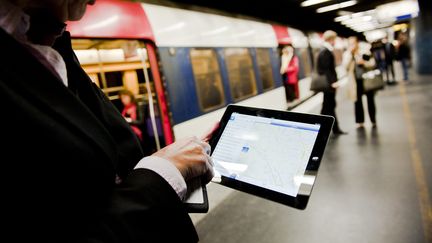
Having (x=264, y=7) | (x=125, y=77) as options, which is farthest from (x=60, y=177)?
(x=264, y=7)

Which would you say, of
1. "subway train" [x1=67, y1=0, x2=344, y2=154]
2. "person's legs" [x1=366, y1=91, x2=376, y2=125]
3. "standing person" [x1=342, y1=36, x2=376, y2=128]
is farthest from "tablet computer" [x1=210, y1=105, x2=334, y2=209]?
"person's legs" [x1=366, y1=91, x2=376, y2=125]

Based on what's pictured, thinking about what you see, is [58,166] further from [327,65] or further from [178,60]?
[327,65]

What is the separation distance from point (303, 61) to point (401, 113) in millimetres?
4178

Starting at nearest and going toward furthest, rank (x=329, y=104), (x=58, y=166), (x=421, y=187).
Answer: (x=58, y=166) → (x=421, y=187) → (x=329, y=104)

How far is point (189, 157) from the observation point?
0.76 metres

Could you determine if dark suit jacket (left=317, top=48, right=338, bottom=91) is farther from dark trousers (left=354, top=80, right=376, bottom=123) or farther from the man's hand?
the man's hand

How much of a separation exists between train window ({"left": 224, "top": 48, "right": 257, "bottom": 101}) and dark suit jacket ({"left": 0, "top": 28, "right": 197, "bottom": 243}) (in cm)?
513

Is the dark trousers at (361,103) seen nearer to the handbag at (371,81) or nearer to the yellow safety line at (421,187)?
the handbag at (371,81)

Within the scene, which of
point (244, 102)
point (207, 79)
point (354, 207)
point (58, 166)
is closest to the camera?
point (58, 166)

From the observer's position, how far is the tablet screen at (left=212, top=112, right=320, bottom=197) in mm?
924

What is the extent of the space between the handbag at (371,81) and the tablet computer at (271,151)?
506 cm

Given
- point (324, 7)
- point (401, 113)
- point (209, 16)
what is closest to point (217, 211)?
point (209, 16)

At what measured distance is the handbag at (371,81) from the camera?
5512 millimetres

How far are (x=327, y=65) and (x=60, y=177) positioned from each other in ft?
17.8
